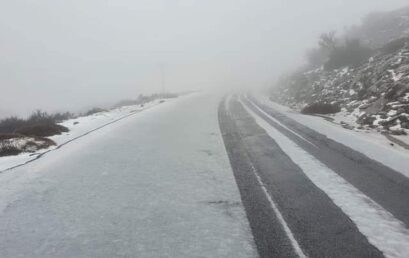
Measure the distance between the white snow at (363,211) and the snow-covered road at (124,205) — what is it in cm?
154

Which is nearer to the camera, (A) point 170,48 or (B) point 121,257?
(B) point 121,257

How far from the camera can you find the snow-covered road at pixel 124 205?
16.3 feet

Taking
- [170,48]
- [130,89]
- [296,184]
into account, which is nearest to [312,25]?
[130,89]

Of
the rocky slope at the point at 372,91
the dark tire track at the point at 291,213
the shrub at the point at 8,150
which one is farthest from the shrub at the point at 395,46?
the shrub at the point at 8,150

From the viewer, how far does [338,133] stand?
13094 millimetres

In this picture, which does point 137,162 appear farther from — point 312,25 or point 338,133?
point 312,25

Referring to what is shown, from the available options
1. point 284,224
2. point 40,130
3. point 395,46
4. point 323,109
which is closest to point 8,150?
point 40,130

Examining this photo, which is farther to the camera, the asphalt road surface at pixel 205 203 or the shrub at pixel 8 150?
the shrub at pixel 8 150

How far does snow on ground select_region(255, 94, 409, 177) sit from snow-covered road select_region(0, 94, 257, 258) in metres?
3.55

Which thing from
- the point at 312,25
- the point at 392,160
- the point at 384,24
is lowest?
the point at 392,160

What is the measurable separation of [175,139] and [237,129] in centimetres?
285

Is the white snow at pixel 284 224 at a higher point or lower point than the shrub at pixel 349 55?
lower

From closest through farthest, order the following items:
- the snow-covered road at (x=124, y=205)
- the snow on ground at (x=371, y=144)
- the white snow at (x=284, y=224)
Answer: the white snow at (x=284, y=224) → the snow-covered road at (x=124, y=205) → the snow on ground at (x=371, y=144)

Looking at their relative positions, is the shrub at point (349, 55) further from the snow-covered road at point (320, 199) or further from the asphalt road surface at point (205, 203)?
the asphalt road surface at point (205, 203)
